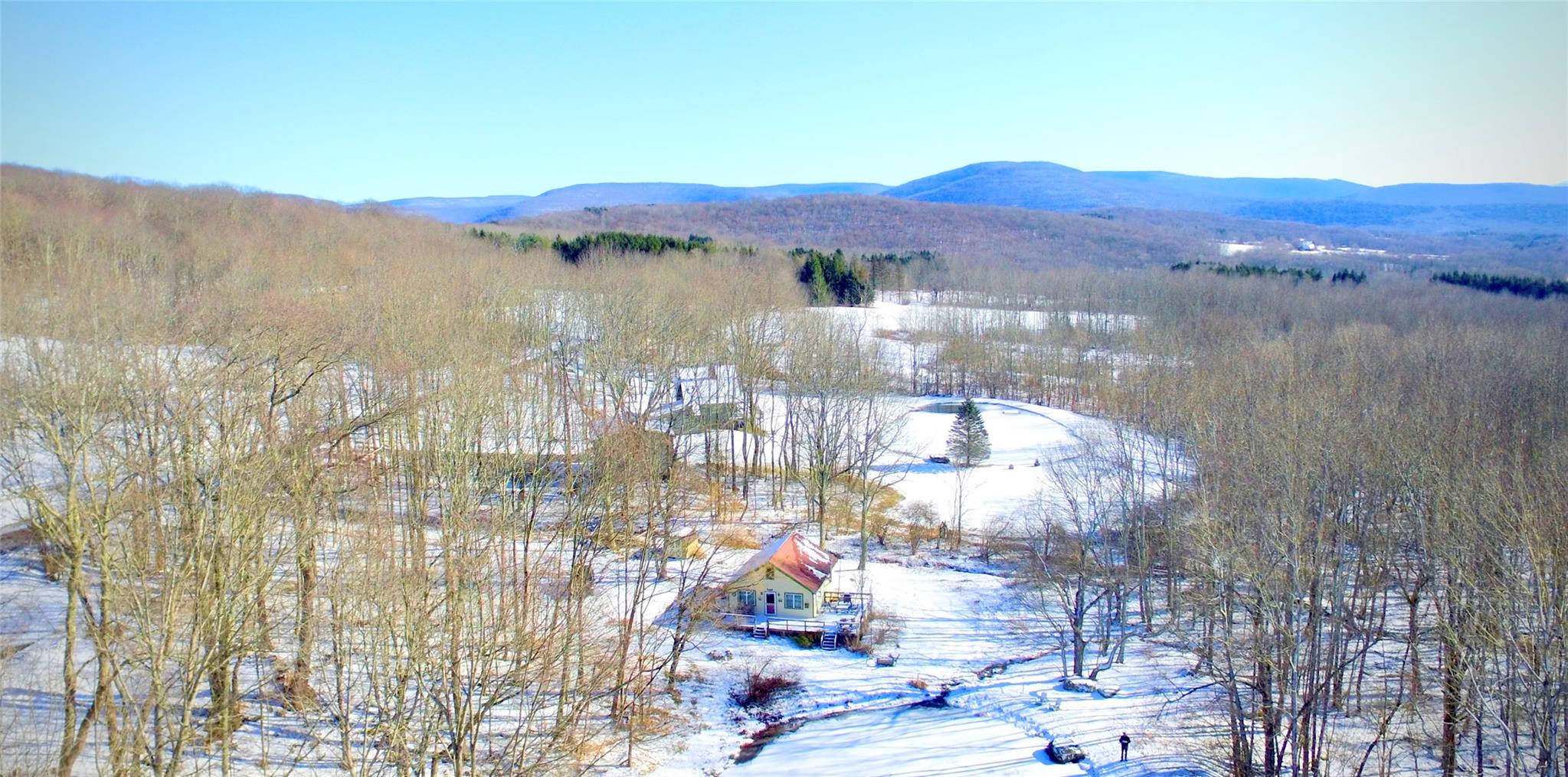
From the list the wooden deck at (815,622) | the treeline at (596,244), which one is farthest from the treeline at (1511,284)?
the wooden deck at (815,622)

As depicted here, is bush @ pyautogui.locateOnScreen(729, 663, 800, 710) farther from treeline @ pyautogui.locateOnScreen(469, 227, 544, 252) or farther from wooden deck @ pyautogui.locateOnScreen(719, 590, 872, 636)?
treeline @ pyautogui.locateOnScreen(469, 227, 544, 252)

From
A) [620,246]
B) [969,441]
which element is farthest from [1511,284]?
[620,246]


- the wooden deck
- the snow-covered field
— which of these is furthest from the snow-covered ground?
the wooden deck

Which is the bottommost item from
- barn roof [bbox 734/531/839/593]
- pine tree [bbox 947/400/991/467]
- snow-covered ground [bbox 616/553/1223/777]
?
snow-covered ground [bbox 616/553/1223/777]

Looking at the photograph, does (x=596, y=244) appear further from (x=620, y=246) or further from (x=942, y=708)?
(x=942, y=708)

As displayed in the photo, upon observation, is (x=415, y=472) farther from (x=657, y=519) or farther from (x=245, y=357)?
(x=657, y=519)

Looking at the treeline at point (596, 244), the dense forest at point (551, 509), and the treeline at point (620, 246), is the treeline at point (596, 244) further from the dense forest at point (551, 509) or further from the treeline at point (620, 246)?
the dense forest at point (551, 509)
